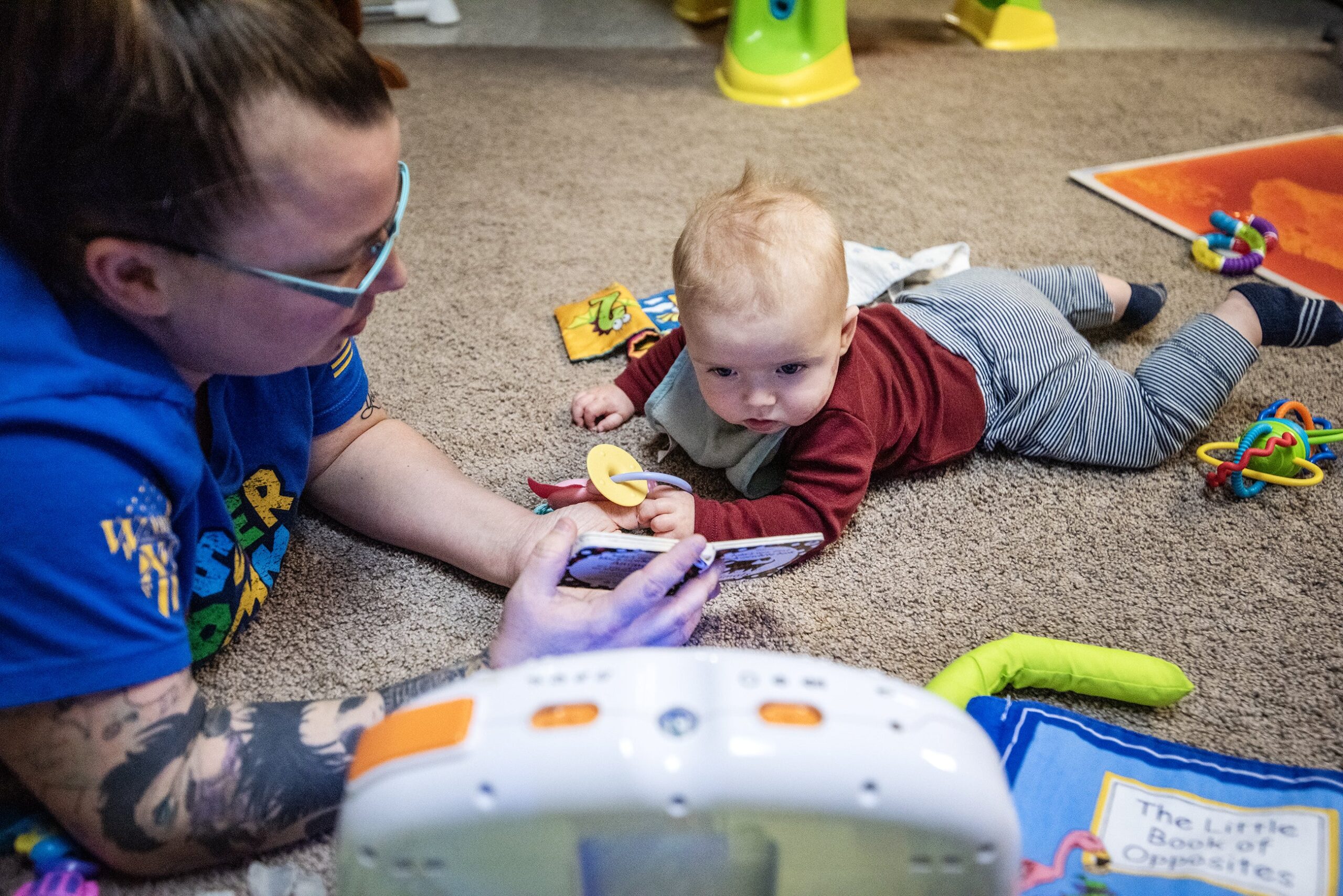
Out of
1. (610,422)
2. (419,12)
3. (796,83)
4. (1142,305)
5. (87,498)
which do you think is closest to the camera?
(87,498)

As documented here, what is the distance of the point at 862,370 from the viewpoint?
3.22 feet

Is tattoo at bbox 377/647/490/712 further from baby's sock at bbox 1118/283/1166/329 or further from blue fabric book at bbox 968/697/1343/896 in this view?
baby's sock at bbox 1118/283/1166/329

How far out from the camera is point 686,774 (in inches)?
17.6

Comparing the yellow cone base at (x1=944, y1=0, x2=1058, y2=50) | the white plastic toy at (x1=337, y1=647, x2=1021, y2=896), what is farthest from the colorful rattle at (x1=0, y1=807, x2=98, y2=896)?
the yellow cone base at (x1=944, y1=0, x2=1058, y2=50)

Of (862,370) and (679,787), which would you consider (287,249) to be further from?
(862,370)

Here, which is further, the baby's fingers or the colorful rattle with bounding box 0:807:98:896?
the baby's fingers

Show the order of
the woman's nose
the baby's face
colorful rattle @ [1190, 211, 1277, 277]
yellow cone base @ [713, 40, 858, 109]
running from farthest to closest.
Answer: yellow cone base @ [713, 40, 858, 109], colorful rattle @ [1190, 211, 1277, 277], the baby's face, the woman's nose

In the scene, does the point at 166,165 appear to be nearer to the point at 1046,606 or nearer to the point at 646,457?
the point at 646,457

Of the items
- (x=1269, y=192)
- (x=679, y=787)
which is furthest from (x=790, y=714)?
(x=1269, y=192)

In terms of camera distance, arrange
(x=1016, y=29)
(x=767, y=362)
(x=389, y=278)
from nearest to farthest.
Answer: (x=389, y=278)
(x=767, y=362)
(x=1016, y=29)

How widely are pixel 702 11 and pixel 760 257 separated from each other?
6.25 ft

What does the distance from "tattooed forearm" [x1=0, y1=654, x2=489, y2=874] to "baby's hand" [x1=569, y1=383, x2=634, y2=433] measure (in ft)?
1.59

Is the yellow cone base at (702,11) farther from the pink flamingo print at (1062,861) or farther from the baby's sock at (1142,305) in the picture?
the pink flamingo print at (1062,861)

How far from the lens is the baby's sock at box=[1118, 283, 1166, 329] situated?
1.25 m
